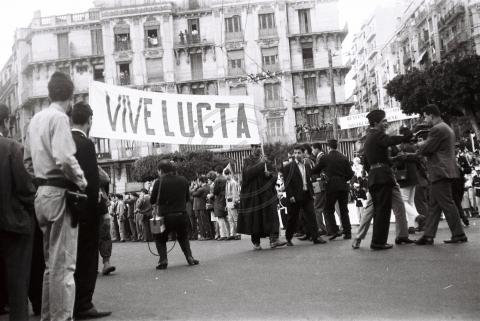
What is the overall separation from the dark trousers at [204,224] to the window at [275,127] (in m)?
35.0

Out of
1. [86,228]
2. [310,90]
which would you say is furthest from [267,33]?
[86,228]

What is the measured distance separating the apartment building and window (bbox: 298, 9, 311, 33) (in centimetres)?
8

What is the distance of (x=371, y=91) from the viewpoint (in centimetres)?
8550

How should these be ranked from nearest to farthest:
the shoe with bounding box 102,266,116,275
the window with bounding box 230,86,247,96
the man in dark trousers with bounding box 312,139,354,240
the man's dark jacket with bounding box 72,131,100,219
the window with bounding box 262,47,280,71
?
the man's dark jacket with bounding box 72,131,100,219 → the shoe with bounding box 102,266,116,275 → the man in dark trousers with bounding box 312,139,354,240 → the window with bounding box 230,86,247,96 → the window with bounding box 262,47,280,71

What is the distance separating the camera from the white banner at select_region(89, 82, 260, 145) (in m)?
11.9

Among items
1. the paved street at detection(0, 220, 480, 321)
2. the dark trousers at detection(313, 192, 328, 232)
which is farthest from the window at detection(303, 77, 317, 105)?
the paved street at detection(0, 220, 480, 321)

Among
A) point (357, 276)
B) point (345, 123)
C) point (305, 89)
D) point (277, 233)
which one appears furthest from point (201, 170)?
point (357, 276)

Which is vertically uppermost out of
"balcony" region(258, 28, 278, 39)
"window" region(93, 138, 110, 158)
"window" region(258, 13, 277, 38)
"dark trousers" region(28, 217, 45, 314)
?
"window" region(258, 13, 277, 38)

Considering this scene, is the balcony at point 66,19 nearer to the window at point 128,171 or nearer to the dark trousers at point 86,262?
the window at point 128,171

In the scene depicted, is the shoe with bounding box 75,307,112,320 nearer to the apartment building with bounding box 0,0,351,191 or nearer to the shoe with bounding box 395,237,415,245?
the shoe with bounding box 395,237,415,245

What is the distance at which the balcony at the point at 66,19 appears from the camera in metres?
55.3

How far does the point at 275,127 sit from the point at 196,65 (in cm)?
848

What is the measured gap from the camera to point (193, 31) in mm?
53406

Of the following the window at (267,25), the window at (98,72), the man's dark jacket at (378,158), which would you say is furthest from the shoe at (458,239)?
the window at (98,72)
